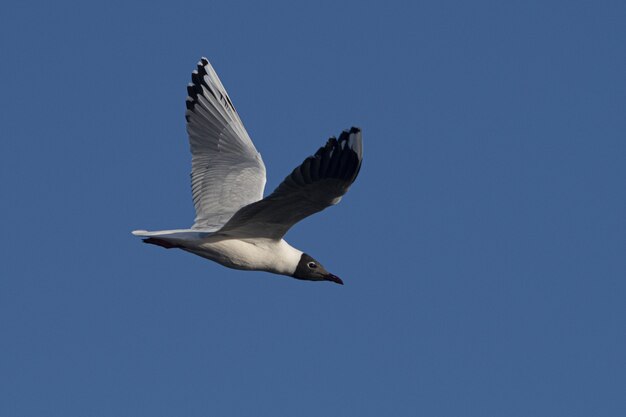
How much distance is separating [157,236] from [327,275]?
2.20 metres

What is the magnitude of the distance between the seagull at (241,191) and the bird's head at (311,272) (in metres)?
0.01

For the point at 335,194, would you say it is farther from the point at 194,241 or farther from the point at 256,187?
the point at 256,187

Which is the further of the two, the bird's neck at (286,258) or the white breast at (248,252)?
the bird's neck at (286,258)

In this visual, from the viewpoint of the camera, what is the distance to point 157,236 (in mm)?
11047

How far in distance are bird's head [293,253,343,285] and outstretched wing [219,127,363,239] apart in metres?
1.07

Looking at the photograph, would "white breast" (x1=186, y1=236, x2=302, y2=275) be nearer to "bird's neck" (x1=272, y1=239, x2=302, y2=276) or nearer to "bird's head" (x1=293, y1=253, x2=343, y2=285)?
"bird's neck" (x1=272, y1=239, x2=302, y2=276)

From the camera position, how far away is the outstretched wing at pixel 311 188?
919 centimetres

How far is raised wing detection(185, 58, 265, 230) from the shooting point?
12.5m

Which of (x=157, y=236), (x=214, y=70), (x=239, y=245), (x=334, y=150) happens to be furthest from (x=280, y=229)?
(x=214, y=70)

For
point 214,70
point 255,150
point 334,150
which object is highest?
point 214,70

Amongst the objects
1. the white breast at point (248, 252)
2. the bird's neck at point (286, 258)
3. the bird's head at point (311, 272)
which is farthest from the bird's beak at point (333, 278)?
the white breast at point (248, 252)

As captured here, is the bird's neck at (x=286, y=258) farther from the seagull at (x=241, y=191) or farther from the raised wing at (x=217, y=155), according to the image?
the raised wing at (x=217, y=155)

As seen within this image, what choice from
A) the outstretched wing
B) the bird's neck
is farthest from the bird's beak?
the outstretched wing

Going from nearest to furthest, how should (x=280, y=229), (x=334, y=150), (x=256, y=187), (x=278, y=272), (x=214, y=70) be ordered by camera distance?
(x=334, y=150) < (x=280, y=229) < (x=278, y=272) < (x=256, y=187) < (x=214, y=70)
